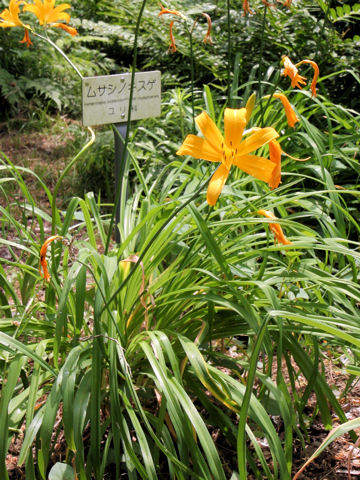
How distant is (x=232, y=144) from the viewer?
1.15m

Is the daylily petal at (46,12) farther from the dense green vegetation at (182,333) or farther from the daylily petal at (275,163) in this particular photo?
the daylily petal at (275,163)

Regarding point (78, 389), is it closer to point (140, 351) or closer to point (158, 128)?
point (140, 351)

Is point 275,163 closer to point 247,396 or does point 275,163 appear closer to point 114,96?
point 247,396

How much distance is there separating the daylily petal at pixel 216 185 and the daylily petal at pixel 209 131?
0.17ft

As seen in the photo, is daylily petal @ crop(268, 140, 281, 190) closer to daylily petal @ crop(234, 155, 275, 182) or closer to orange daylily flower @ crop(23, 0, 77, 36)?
daylily petal @ crop(234, 155, 275, 182)

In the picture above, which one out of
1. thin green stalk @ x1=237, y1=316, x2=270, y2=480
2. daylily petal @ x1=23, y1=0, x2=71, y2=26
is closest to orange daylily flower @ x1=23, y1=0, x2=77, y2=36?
daylily petal @ x1=23, y1=0, x2=71, y2=26

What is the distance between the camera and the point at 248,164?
45.4 inches

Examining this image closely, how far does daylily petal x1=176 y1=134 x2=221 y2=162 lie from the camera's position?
112 cm

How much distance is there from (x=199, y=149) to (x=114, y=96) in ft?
3.21

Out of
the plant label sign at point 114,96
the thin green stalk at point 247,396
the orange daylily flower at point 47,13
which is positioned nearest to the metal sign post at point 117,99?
the plant label sign at point 114,96

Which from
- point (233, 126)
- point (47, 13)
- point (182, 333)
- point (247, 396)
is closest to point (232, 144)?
point (233, 126)

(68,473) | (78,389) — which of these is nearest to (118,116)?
(78,389)

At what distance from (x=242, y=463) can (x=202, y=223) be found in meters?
0.57

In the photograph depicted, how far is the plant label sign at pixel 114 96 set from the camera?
1965 mm
